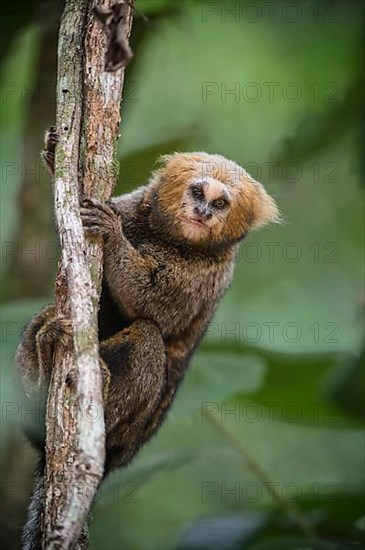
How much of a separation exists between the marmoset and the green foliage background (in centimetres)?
35

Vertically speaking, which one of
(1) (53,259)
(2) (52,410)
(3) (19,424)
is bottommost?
(3) (19,424)

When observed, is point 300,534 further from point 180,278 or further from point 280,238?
point 280,238

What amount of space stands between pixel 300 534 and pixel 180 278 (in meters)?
1.99

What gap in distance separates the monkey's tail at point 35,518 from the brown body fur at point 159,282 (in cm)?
49

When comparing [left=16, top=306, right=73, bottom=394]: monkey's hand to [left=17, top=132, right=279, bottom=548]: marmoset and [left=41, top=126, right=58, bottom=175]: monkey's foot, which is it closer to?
[left=17, top=132, right=279, bottom=548]: marmoset

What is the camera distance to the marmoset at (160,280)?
6809mm

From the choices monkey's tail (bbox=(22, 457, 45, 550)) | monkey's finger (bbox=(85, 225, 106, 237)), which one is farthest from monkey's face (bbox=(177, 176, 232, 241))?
monkey's tail (bbox=(22, 457, 45, 550))

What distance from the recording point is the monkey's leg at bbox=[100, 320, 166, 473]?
6805mm

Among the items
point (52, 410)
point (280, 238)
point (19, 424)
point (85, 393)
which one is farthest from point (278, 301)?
point (85, 393)

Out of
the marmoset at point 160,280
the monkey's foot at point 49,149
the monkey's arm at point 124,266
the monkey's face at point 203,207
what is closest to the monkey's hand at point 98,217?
the monkey's arm at point 124,266

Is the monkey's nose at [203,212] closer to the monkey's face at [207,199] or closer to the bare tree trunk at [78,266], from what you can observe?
the monkey's face at [207,199]

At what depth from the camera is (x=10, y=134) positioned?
9930 mm

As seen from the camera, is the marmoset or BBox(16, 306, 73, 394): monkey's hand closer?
BBox(16, 306, 73, 394): monkey's hand

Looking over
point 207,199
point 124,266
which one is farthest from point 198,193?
point 124,266
